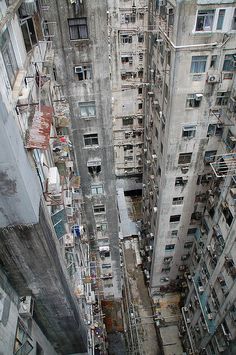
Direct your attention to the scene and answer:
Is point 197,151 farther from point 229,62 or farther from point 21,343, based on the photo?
point 21,343

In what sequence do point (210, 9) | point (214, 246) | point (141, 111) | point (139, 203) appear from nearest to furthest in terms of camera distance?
point (210, 9) < point (214, 246) < point (141, 111) < point (139, 203)

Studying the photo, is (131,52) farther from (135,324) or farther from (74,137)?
(135,324)

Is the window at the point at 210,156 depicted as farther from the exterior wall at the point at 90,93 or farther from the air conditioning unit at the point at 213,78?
the exterior wall at the point at 90,93

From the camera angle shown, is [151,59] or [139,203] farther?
[139,203]

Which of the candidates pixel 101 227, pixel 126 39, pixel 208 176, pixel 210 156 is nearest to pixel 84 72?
pixel 210 156

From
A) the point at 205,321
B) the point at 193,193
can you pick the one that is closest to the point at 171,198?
the point at 193,193

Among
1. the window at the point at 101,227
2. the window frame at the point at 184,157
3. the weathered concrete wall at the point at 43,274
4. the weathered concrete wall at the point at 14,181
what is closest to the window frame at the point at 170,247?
the window at the point at 101,227

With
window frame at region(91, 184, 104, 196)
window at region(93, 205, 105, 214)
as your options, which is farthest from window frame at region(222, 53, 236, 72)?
window at region(93, 205, 105, 214)

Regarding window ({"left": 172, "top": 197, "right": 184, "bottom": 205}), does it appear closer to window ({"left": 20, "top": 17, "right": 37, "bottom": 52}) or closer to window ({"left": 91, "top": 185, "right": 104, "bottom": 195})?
window ({"left": 91, "top": 185, "right": 104, "bottom": 195})
